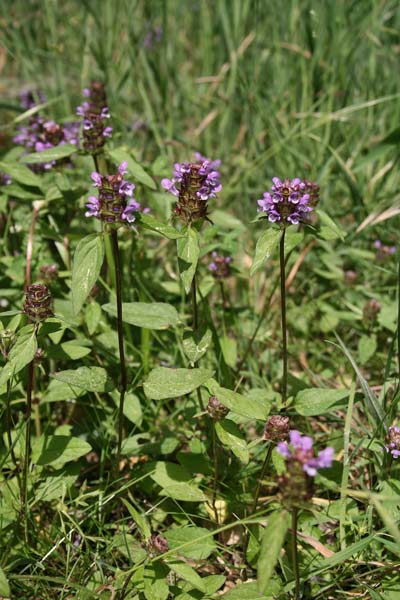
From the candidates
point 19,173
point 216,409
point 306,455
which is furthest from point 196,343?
point 19,173

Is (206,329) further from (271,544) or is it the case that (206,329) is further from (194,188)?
(271,544)

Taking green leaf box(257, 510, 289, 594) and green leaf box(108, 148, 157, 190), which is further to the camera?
green leaf box(108, 148, 157, 190)

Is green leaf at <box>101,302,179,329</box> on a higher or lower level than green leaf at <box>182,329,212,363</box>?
higher

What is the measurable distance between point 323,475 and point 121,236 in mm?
1243

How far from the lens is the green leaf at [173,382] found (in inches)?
63.1

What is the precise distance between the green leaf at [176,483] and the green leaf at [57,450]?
0.70 ft

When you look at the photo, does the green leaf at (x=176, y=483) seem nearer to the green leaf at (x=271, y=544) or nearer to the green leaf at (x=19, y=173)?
the green leaf at (x=271, y=544)

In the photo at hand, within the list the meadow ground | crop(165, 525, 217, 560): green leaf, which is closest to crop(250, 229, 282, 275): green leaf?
the meadow ground

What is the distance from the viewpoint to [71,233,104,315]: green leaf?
1501mm

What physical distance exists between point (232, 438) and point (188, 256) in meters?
0.48

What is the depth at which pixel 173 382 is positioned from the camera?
5.44ft

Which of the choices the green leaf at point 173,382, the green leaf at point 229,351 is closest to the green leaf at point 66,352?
the green leaf at point 173,382

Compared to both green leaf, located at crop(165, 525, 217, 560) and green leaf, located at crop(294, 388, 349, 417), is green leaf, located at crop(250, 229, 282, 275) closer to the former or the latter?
green leaf, located at crop(294, 388, 349, 417)

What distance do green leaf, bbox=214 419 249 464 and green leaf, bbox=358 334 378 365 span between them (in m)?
0.85
